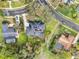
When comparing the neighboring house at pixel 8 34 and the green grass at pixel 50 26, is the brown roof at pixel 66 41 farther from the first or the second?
the neighboring house at pixel 8 34

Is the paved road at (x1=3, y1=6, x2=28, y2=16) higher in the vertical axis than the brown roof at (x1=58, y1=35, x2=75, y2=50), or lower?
higher

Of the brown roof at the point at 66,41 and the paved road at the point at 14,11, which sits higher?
the paved road at the point at 14,11

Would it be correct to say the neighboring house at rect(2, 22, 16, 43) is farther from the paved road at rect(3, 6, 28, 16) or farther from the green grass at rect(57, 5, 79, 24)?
the green grass at rect(57, 5, 79, 24)

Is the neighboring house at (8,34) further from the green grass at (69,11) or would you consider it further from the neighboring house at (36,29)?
the green grass at (69,11)

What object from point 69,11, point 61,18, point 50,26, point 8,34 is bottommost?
point 8,34

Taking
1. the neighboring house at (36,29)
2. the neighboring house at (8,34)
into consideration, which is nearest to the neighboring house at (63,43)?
the neighboring house at (36,29)

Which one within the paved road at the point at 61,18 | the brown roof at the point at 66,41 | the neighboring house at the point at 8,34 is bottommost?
the brown roof at the point at 66,41

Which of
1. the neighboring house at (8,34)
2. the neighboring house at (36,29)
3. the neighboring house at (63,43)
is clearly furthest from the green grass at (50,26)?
the neighboring house at (8,34)

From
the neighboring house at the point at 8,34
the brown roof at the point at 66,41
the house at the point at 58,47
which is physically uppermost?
the neighboring house at the point at 8,34

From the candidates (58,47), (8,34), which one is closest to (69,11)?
(58,47)

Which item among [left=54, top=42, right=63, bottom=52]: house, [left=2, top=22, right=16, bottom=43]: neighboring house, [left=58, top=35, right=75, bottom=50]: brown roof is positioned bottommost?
[left=54, top=42, right=63, bottom=52]: house

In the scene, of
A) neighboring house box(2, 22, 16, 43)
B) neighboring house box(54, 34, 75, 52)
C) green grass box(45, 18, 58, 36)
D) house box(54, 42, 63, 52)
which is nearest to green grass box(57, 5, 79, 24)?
green grass box(45, 18, 58, 36)

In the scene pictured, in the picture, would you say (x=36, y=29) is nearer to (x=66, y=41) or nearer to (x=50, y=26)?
(x=50, y=26)

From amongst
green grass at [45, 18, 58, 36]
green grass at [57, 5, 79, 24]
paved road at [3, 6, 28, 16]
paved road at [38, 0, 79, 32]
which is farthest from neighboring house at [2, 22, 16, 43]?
green grass at [57, 5, 79, 24]
